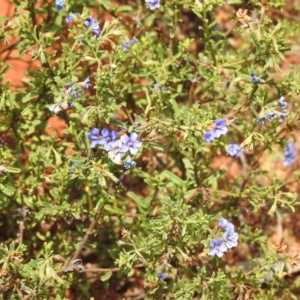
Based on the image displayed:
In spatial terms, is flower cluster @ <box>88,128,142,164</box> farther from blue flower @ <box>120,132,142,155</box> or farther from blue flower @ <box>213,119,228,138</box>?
blue flower @ <box>213,119,228,138</box>

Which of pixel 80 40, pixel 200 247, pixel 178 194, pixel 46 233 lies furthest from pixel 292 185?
pixel 80 40

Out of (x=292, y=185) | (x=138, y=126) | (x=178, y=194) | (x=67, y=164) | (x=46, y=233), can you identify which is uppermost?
(x=138, y=126)

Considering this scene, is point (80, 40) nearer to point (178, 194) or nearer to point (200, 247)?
point (178, 194)

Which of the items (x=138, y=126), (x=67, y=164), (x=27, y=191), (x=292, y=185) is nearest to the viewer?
(x=138, y=126)

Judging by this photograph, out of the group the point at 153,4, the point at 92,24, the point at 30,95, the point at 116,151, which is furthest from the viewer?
the point at 153,4

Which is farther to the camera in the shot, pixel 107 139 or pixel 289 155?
pixel 289 155

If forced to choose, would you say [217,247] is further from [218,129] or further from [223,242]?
[218,129]

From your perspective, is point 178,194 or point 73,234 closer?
point 178,194

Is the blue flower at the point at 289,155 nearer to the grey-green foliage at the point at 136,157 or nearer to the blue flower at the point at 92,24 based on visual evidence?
the grey-green foliage at the point at 136,157

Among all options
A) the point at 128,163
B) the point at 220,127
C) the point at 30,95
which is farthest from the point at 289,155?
the point at 30,95
